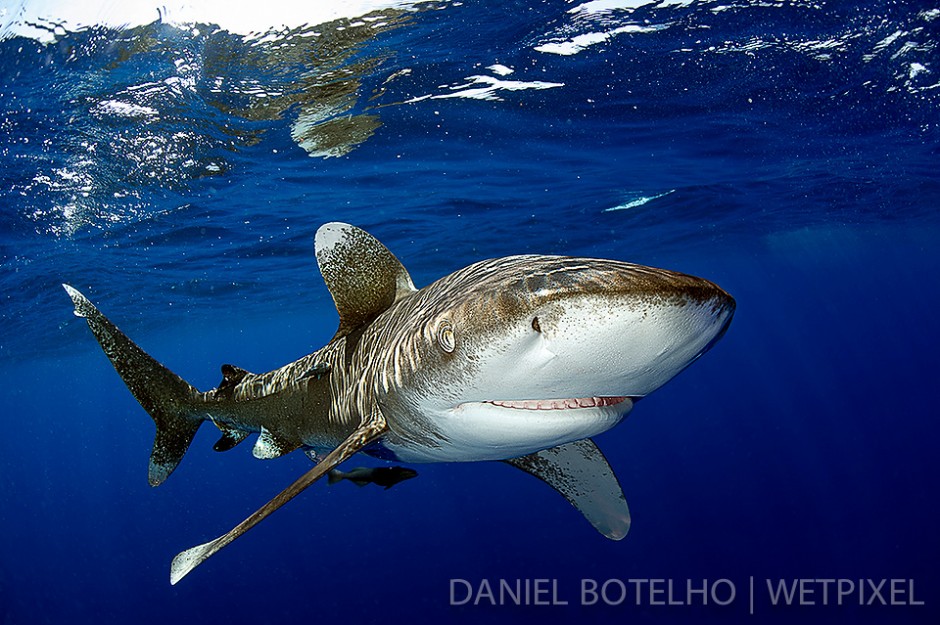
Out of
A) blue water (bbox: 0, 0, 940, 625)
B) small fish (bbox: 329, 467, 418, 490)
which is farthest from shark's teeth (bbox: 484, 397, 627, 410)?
blue water (bbox: 0, 0, 940, 625)

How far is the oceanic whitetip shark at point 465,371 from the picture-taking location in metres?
1.76

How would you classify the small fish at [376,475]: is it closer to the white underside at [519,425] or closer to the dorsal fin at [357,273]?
the dorsal fin at [357,273]

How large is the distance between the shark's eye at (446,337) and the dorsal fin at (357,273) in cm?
154

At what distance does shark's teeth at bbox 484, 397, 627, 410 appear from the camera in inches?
89.7

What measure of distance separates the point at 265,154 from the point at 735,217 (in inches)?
795

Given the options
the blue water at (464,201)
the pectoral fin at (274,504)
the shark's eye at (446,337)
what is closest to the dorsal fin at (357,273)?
the pectoral fin at (274,504)

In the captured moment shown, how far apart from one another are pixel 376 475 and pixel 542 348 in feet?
12.6

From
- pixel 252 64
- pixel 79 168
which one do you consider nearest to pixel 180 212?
pixel 79 168

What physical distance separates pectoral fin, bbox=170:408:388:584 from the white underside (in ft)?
1.40

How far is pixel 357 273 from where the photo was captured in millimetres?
3812

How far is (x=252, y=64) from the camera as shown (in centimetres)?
835

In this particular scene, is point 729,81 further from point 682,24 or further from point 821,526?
point 821,526

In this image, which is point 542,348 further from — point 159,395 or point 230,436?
point 159,395

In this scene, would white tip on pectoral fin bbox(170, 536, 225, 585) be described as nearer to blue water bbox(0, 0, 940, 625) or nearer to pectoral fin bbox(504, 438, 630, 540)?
pectoral fin bbox(504, 438, 630, 540)
